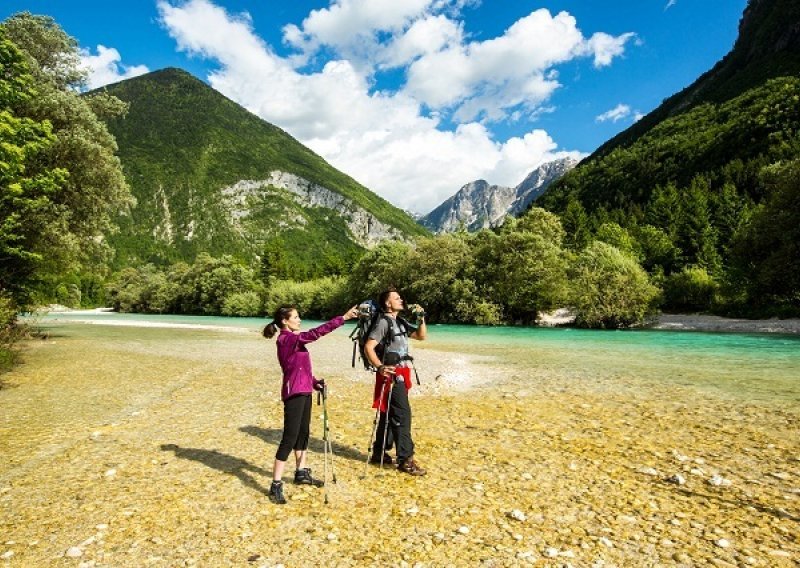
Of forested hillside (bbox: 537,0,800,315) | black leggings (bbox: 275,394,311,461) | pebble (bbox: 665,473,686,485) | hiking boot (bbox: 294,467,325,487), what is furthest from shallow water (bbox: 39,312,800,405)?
forested hillside (bbox: 537,0,800,315)

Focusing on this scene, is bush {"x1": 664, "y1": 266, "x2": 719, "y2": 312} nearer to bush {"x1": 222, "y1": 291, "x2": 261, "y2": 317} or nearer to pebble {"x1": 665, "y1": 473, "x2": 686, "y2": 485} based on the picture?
pebble {"x1": 665, "y1": 473, "x2": 686, "y2": 485}

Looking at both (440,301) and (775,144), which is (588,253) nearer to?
(440,301)

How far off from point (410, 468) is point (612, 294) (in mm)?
57384

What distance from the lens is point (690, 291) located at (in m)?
69.7

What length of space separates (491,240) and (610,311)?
2110 cm

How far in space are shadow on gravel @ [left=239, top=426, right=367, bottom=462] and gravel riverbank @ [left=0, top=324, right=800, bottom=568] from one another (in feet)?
0.23

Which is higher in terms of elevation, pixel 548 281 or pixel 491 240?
pixel 491 240

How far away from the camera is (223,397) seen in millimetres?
16312

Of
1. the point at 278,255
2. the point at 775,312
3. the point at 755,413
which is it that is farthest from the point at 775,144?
the point at 755,413

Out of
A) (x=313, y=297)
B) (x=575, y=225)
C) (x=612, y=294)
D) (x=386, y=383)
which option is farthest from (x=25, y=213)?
(x=575, y=225)

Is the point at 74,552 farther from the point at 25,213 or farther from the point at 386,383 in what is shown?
the point at 25,213

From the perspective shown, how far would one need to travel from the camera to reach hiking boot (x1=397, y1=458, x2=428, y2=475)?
8703 millimetres

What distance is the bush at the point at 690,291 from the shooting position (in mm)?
68000

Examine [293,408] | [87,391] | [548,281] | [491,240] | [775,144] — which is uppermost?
[775,144]
